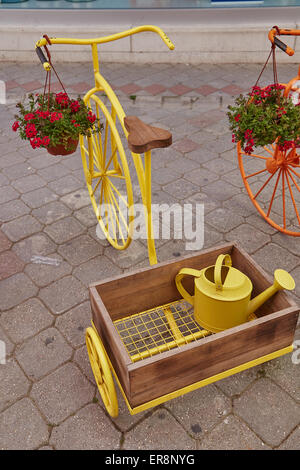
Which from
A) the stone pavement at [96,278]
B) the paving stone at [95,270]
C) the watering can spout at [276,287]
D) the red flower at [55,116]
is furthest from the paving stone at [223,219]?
the red flower at [55,116]

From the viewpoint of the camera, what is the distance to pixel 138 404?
6.46ft

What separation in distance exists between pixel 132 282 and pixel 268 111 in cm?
137

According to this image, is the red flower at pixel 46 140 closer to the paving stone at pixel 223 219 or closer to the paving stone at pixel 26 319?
the paving stone at pixel 26 319

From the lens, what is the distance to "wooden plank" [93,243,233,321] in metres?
2.29

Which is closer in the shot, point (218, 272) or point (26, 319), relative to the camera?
point (218, 272)

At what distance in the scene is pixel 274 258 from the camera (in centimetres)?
330

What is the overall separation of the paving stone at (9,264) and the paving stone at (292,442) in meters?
2.17

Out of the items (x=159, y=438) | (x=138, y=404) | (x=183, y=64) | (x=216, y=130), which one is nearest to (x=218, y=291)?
(x=138, y=404)

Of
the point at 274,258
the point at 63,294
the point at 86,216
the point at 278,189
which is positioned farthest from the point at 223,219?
the point at 63,294

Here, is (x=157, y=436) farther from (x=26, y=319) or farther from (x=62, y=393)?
(x=26, y=319)

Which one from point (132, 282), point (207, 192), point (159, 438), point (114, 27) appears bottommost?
point (159, 438)

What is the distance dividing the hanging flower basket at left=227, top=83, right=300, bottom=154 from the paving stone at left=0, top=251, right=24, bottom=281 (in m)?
1.91

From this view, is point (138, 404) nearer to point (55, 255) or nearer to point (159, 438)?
point (159, 438)

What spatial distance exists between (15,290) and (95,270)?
0.60 metres
